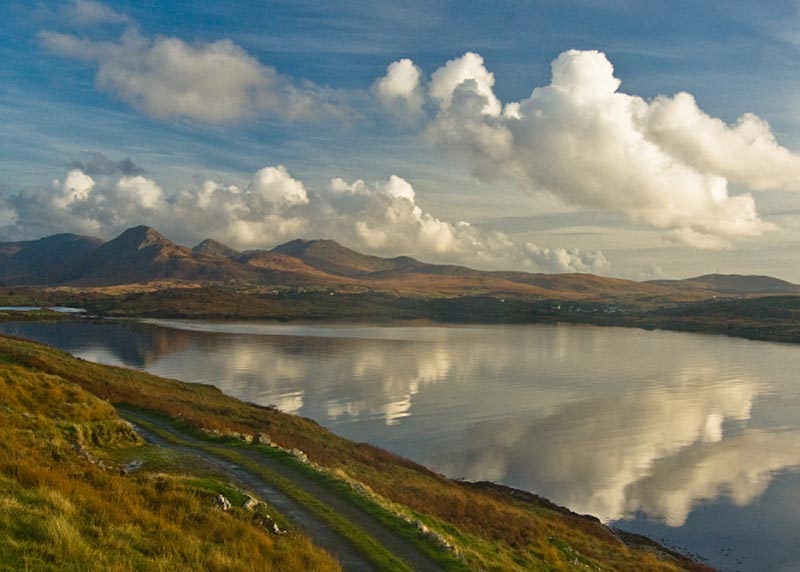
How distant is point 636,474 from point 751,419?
31.9m

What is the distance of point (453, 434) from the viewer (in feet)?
200

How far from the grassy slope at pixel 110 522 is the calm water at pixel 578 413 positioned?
99.2 feet

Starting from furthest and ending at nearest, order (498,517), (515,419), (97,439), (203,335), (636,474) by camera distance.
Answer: (203,335)
(515,419)
(636,474)
(498,517)
(97,439)

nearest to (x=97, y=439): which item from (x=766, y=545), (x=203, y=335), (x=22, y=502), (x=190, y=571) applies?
(x=22, y=502)

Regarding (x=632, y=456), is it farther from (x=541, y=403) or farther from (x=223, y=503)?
(x=223, y=503)

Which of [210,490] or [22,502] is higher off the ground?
[22,502]

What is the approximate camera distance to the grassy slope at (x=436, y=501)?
900 inches

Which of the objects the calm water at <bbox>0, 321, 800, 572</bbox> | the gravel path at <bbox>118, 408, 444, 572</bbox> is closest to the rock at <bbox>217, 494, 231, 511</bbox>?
the gravel path at <bbox>118, 408, 444, 572</bbox>

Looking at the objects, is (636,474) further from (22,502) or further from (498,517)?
(22,502)

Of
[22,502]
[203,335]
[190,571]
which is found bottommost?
[203,335]

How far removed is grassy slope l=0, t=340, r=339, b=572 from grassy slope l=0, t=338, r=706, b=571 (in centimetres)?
19

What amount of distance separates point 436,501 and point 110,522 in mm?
22598

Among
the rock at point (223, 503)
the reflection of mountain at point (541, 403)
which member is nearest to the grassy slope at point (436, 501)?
the rock at point (223, 503)

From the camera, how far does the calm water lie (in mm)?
42219
